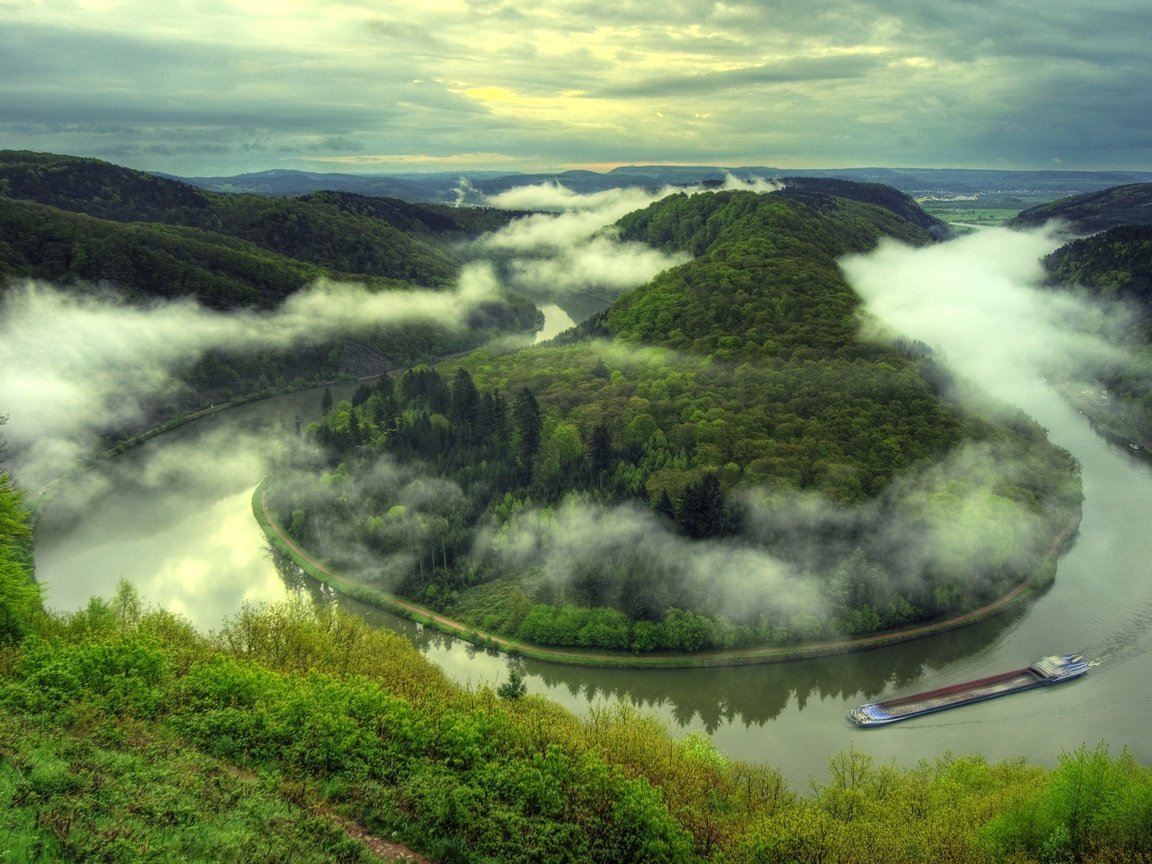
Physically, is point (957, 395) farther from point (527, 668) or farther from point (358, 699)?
point (358, 699)

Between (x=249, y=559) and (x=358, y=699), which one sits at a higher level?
(x=358, y=699)

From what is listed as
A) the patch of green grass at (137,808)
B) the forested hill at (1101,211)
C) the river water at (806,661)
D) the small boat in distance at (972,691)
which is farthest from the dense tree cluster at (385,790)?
the forested hill at (1101,211)

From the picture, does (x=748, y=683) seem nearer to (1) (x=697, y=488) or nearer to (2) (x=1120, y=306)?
(1) (x=697, y=488)

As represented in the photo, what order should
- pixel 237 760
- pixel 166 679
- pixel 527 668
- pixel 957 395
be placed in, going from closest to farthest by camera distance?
pixel 237 760 < pixel 166 679 < pixel 527 668 < pixel 957 395

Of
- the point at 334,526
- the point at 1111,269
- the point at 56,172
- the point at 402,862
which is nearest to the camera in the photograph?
the point at 402,862

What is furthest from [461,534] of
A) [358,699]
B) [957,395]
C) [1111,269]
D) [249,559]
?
[1111,269]

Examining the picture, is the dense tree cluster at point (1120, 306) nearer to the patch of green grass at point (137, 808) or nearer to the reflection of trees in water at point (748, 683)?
the reflection of trees in water at point (748, 683)

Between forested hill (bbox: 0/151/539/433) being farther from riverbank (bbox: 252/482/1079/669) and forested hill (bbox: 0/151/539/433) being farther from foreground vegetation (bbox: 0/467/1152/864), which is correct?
foreground vegetation (bbox: 0/467/1152/864)
